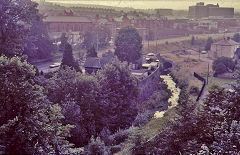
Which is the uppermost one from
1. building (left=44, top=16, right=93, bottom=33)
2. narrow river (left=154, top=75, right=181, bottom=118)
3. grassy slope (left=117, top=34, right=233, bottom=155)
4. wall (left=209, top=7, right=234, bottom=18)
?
wall (left=209, top=7, right=234, bottom=18)

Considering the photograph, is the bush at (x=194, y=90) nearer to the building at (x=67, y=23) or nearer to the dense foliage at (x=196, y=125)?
the dense foliage at (x=196, y=125)

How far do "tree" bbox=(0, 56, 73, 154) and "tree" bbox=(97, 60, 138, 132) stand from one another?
7.06m

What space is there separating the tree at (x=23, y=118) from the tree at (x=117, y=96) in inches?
278

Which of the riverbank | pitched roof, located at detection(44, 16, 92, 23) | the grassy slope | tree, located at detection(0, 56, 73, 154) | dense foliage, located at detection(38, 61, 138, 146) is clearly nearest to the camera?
tree, located at detection(0, 56, 73, 154)

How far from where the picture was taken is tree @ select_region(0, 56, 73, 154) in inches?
309

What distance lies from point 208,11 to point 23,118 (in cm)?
6315

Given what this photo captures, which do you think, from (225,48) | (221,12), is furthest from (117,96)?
(221,12)

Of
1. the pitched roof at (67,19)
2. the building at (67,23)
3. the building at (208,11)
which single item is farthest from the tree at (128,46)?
the building at (208,11)

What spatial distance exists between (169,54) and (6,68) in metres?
41.8

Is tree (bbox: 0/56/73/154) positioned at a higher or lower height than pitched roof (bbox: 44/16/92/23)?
lower

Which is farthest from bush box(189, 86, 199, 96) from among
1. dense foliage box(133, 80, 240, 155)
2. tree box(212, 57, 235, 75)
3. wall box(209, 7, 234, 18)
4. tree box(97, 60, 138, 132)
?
wall box(209, 7, 234, 18)

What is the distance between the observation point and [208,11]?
6388 cm

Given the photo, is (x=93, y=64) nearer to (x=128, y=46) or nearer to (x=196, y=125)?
(x=128, y=46)

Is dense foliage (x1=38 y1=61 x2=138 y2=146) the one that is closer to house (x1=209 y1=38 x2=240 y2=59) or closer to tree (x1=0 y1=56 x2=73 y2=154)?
tree (x1=0 y1=56 x2=73 y2=154)
